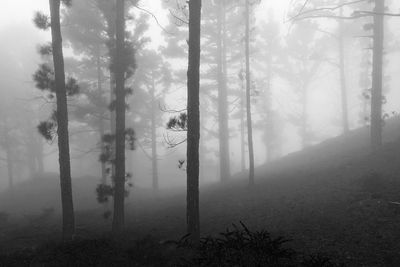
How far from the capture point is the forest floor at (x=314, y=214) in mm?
8539

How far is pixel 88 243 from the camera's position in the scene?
9.59 m

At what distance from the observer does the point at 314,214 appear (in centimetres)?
1077

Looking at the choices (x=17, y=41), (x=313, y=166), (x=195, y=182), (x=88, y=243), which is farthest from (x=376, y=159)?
(x=17, y=41)

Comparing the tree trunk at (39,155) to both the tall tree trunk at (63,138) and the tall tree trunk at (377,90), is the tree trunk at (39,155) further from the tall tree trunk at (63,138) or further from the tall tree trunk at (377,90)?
the tall tree trunk at (377,90)

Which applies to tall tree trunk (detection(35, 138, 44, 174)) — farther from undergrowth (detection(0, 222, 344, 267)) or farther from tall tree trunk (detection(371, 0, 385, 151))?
tall tree trunk (detection(371, 0, 385, 151))

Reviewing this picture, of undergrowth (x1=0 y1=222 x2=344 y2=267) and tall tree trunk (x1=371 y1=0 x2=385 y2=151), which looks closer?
A: undergrowth (x1=0 y1=222 x2=344 y2=267)

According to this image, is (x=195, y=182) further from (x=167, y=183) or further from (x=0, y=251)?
(x=167, y=183)

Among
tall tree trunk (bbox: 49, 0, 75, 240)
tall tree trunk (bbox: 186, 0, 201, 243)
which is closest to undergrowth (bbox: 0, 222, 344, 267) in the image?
tall tree trunk (bbox: 186, 0, 201, 243)

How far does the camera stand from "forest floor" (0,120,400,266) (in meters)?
8.54

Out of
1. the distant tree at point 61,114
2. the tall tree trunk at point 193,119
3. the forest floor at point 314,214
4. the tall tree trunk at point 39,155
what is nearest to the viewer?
the forest floor at point 314,214

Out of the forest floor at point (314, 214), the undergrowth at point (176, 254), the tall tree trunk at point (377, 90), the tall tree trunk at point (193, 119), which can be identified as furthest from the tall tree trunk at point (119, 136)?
the tall tree trunk at point (377, 90)

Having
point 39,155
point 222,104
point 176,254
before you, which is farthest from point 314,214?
point 39,155

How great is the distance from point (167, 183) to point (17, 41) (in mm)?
24632

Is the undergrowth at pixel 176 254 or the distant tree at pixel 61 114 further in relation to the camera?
the distant tree at pixel 61 114
